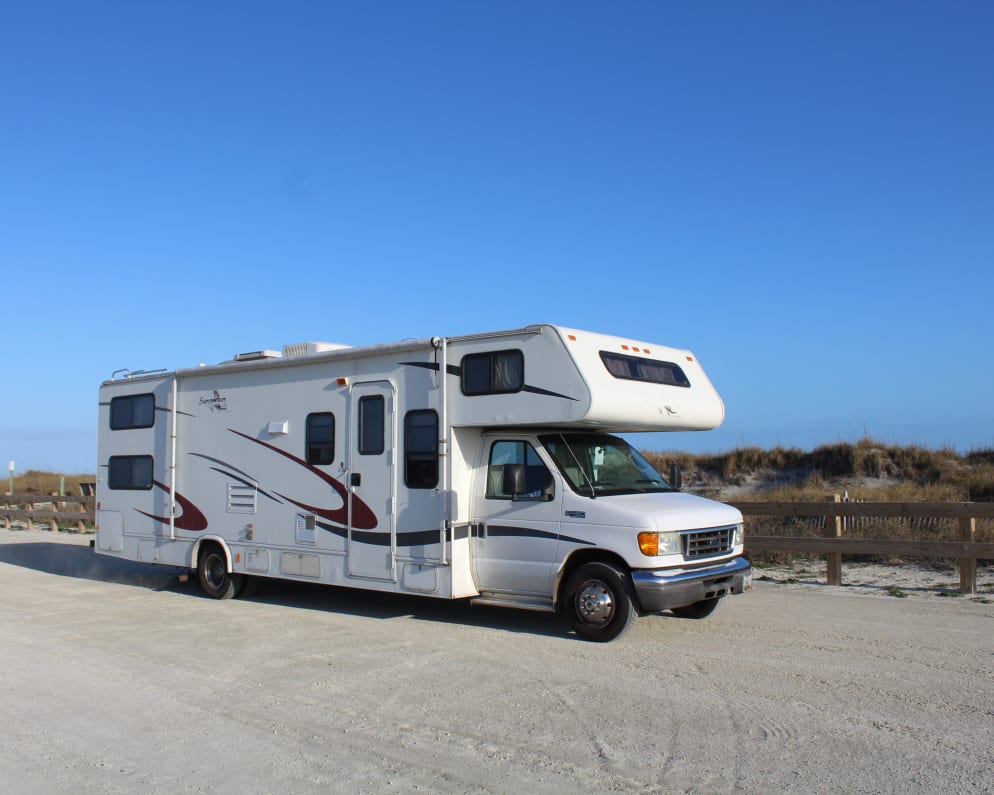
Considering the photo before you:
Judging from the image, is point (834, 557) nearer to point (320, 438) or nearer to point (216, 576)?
point (320, 438)

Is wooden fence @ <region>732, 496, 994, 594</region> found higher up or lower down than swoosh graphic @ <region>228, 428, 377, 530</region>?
lower down

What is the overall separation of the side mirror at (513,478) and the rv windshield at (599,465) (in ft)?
1.43

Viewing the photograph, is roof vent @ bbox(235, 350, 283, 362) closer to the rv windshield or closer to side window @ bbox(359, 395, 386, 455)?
side window @ bbox(359, 395, 386, 455)

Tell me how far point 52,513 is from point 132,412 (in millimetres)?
12025

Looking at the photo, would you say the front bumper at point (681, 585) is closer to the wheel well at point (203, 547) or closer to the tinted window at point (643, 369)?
the tinted window at point (643, 369)

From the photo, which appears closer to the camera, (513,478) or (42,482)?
(513,478)

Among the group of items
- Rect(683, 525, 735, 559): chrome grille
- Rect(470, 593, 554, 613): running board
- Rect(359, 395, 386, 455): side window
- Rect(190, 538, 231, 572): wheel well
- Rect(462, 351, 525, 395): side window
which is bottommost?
Rect(470, 593, 554, 613): running board

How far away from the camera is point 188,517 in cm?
1293

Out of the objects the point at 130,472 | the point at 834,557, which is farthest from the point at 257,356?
the point at 834,557

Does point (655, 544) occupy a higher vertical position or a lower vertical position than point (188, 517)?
lower

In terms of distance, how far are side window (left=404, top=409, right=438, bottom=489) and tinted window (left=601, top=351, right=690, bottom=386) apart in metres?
1.93

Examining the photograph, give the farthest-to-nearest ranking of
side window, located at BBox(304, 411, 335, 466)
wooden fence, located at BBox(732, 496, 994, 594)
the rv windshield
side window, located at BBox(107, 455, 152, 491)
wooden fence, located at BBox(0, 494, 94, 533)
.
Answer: wooden fence, located at BBox(0, 494, 94, 533), side window, located at BBox(107, 455, 152, 491), wooden fence, located at BBox(732, 496, 994, 594), side window, located at BBox(304, 411, 335, 466), the rv windshield

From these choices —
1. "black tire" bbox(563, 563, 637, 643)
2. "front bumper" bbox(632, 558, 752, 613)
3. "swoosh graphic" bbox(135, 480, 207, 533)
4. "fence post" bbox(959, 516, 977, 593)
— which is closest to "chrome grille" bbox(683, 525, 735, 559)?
"front bumper" bbox(632, 558, 752, 613)

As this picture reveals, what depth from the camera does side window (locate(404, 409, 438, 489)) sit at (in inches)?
400
